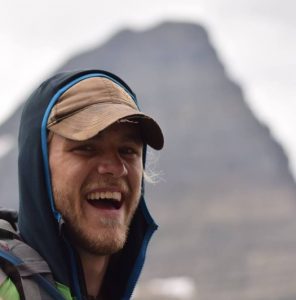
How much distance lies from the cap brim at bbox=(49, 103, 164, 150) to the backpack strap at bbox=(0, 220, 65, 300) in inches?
9.8

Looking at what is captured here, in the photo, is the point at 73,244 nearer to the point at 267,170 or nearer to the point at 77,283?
the point at 77,283

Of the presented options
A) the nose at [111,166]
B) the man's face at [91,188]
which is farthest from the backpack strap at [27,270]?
the nose at [111,166]

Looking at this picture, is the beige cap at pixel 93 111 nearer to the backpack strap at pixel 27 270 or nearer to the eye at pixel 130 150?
the eye at pixel 130 150

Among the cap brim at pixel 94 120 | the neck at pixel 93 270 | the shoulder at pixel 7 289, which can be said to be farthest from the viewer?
the neck at pixel 93 270

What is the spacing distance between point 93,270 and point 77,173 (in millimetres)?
250

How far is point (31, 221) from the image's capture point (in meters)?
1.82

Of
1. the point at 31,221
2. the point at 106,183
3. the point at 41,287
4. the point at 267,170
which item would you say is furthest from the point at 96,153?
the point at 267,170

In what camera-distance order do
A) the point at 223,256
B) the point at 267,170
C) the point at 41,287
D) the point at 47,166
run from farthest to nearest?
the point at 267,170 < the point at 223,256 < the point at 47,166 < the point at 41,287

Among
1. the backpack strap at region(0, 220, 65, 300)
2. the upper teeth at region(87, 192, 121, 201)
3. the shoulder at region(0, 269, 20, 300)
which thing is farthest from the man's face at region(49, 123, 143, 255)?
the shoulder at region(0, 269, 20, 300)

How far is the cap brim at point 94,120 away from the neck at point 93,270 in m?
0.27

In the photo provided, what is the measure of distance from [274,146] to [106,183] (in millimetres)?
92963

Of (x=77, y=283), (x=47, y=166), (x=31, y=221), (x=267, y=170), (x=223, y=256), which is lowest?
(x=223, y=256)

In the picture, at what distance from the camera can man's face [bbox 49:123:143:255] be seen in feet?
5.92

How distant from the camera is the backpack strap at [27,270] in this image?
5.36 ft
